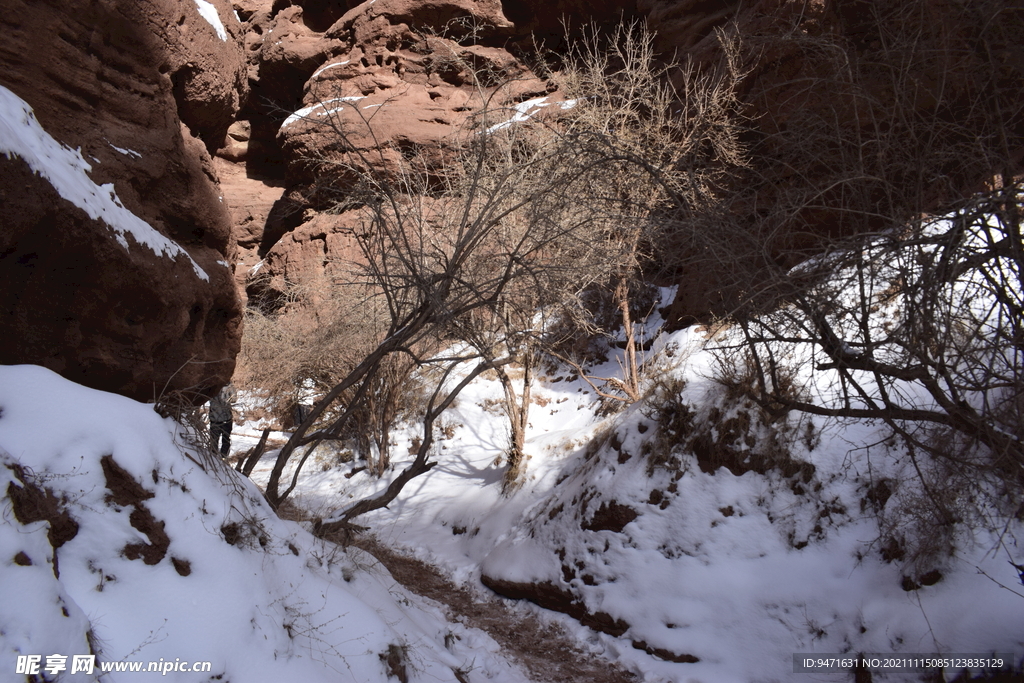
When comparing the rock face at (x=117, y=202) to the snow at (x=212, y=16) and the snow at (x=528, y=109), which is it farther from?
the snow at (x=528, y=109)

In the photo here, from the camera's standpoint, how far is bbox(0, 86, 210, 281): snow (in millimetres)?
3088

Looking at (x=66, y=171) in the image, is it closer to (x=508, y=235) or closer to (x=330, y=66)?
(x=508, y=235)

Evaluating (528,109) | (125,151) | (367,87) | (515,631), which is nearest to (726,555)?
(515,631)

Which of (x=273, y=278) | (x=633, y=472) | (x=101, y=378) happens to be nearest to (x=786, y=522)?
(x=633, y=472)

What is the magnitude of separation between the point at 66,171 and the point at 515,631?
17.6 ft

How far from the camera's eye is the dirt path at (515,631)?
489cm

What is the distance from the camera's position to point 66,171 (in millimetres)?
3504

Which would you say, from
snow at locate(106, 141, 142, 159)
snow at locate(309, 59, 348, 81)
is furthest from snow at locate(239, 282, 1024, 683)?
snow at locate(309, 59, 348, 81)

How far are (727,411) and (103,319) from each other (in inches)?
225

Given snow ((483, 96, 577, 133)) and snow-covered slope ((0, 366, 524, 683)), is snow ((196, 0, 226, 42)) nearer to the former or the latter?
snow-covered slope ((0, 366, 524, 683))

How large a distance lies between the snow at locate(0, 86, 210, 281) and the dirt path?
14.7 feet

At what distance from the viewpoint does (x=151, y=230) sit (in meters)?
4.21

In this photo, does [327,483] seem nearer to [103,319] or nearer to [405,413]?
[405,413]

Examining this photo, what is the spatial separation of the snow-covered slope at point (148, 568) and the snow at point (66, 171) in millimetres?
1071
